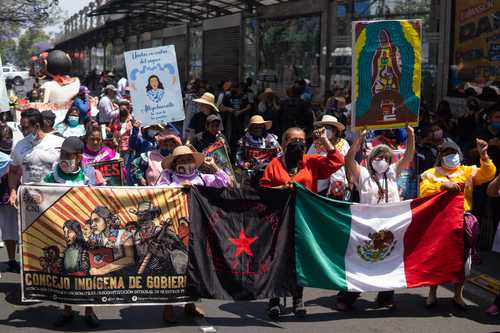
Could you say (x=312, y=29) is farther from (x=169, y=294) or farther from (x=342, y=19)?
(x=169, y=294)

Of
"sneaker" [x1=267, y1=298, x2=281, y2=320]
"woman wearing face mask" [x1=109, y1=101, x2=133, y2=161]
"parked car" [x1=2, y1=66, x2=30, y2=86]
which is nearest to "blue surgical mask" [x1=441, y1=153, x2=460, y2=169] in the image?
"sneaker" [x1=267, y1=298, x2=281, y2=320]

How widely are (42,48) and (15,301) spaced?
2882cm

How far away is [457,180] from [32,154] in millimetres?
4101

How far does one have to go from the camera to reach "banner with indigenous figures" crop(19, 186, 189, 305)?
6070 mm

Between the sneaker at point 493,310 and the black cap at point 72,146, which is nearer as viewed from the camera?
the black cap at point 72,146

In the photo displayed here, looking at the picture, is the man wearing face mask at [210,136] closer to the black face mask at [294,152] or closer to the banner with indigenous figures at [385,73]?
the black face mask at [294,152]

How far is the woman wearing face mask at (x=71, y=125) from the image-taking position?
10.6m

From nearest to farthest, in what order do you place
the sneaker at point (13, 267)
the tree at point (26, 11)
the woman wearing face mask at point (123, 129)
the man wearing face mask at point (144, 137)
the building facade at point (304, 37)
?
the sneaker at point (13, 267), the man wearing face mask at point (144, 137), the woman wearing face mask at point (123, 129), the building facade at point (304, 37), the tree at point (26, 11)

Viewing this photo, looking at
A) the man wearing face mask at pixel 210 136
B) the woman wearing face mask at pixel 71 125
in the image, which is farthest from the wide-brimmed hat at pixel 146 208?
the woman wearing face mask at pixel 71 125

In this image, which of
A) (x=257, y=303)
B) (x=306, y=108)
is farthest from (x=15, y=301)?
(x=306, y=108)

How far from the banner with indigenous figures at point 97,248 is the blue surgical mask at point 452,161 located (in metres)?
2.74

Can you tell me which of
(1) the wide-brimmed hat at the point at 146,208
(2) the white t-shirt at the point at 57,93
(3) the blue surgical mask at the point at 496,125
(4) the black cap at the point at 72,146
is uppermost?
(2) the white t-shirt at the point at 57,93

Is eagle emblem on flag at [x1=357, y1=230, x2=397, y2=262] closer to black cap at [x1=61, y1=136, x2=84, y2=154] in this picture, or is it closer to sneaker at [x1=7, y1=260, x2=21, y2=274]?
black cap at [x1=61, y1=136, x2=84, y2=154]

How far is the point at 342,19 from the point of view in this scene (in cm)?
1678
